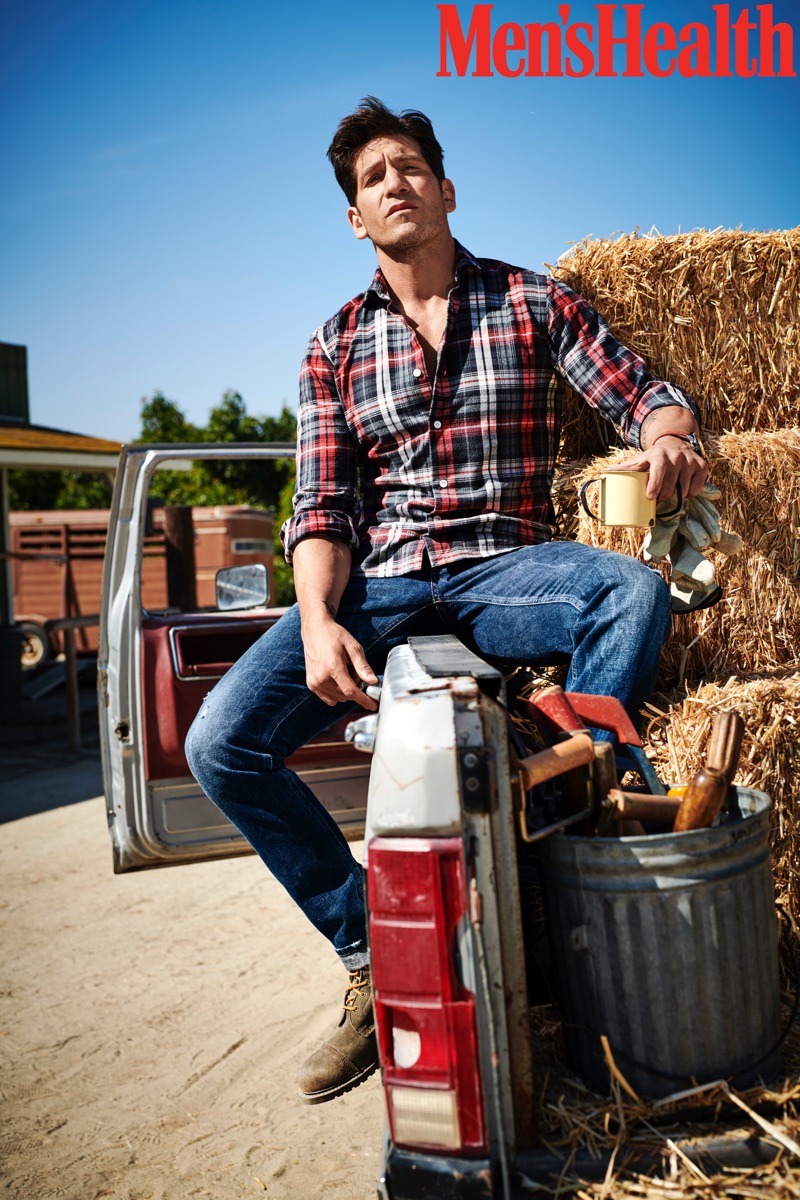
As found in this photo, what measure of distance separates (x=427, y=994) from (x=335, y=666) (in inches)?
36.3

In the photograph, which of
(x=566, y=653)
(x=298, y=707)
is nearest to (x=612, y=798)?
(x=566, y=653)

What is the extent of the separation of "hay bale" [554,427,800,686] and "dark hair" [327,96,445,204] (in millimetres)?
1033

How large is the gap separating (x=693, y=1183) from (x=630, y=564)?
3.68 feet

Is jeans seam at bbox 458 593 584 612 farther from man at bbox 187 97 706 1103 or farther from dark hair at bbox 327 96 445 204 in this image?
dark hair at bbox 327 96 445 204

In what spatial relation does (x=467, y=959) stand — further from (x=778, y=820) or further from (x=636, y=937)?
(x=778, y=820)

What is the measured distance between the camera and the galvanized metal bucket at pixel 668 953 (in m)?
1.33

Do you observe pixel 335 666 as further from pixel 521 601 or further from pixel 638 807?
pixel 638 807

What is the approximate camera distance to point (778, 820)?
1974 mm

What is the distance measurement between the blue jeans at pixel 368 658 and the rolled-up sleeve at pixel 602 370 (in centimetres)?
37

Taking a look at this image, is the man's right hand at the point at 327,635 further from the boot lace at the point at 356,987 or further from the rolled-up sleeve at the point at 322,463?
the boot lace at the point at 356,987

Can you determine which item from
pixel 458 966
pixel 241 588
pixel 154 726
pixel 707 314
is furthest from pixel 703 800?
pixel 241 588

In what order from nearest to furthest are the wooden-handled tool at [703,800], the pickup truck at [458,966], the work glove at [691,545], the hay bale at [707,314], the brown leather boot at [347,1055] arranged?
the pickup truck at [458,966] < the wooden-handled tool at [703,800] < the work glove at [691,545] < the brown leather boot at [347,1055] < the hay bale at [707,314]

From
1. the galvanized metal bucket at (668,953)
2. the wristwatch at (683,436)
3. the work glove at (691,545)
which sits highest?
the wristwatch at (683,436)

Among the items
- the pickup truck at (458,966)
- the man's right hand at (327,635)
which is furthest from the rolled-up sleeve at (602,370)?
the pickup truck at (458,966)
